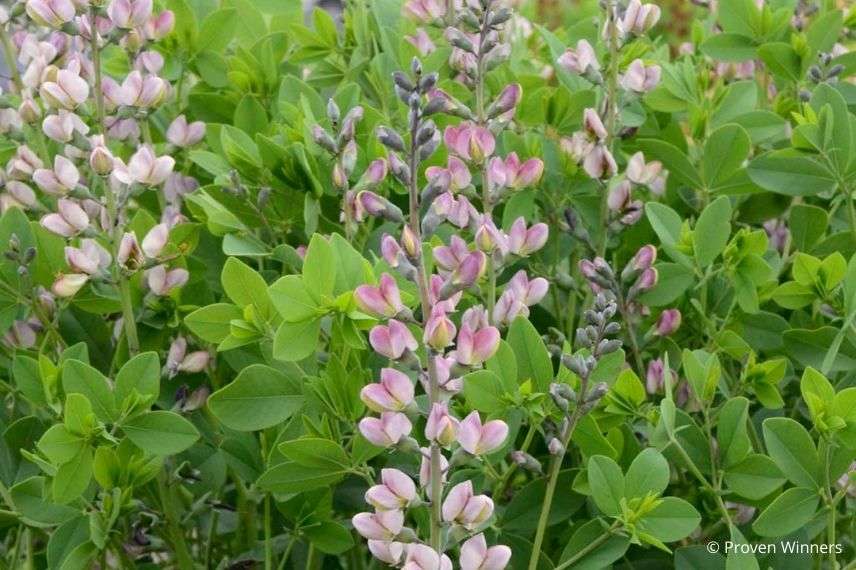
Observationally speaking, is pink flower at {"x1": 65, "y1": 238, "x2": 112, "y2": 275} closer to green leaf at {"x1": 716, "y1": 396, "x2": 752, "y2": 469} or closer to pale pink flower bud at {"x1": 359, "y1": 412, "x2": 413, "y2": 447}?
pale pink flower bud at {"x1": 359, "y1": 412, "x2": 413, "y2": 447}

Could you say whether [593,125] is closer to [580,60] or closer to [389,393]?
[580,60]

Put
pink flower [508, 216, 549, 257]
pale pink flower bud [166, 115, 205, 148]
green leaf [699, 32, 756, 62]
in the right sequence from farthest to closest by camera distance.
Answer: green leaf [699, 32, 756, 62] < pale pink flower bud [166, 115, 205, 148] < pink flower [508, 216, 549, 257]

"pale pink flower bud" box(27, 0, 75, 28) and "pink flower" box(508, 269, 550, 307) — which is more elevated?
"pale pink flower bud" box(27, 0, 75, 28)

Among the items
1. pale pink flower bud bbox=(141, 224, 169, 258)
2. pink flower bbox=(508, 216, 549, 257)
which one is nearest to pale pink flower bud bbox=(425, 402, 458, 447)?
pink flower bbox=(508, 216, 549, 257)

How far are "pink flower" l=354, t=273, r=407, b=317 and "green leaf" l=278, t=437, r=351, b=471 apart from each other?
15 centimetres

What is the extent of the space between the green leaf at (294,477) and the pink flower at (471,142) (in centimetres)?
29

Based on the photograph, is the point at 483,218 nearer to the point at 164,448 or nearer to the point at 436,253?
the point at 436,253

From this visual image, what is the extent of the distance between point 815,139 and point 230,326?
0.60 metres

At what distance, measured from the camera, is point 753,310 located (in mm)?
1217

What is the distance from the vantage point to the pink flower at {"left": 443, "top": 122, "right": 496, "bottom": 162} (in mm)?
1093

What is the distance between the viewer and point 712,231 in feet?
3.99

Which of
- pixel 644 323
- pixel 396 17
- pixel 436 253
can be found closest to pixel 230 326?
pixel 436 253

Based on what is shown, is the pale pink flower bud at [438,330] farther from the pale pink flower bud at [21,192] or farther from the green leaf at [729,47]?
the green leaf at [729,47]

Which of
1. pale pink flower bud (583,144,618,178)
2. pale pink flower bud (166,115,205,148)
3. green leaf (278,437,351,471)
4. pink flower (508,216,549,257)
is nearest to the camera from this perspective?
green leaf (278,437,351,471)
